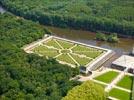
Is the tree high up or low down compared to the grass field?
up

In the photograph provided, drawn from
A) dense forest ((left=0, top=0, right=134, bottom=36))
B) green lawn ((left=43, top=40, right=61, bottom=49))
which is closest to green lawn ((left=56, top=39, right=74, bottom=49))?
green lawn ((left=43, top=40, right=61, bottom=49))

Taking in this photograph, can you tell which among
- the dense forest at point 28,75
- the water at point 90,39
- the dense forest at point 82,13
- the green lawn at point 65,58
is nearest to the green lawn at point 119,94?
the dense forest at point 28,75

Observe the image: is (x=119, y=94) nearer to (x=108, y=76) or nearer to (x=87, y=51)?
(x=108, y=76)

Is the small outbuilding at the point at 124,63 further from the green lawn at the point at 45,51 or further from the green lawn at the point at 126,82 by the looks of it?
the green lawn at the point at 45,51

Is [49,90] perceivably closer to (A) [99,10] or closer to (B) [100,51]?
(B) [100,51]

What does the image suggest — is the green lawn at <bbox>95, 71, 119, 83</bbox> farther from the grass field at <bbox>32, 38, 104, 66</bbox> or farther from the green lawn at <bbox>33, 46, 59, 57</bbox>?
the green lawn at <bbox>33, 46, 59, 57</bbox>

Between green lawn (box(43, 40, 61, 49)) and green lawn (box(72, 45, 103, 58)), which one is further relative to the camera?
green lawn (box(43, 40, 61, 49))

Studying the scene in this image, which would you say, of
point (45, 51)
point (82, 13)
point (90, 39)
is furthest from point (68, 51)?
point (82, 13)
